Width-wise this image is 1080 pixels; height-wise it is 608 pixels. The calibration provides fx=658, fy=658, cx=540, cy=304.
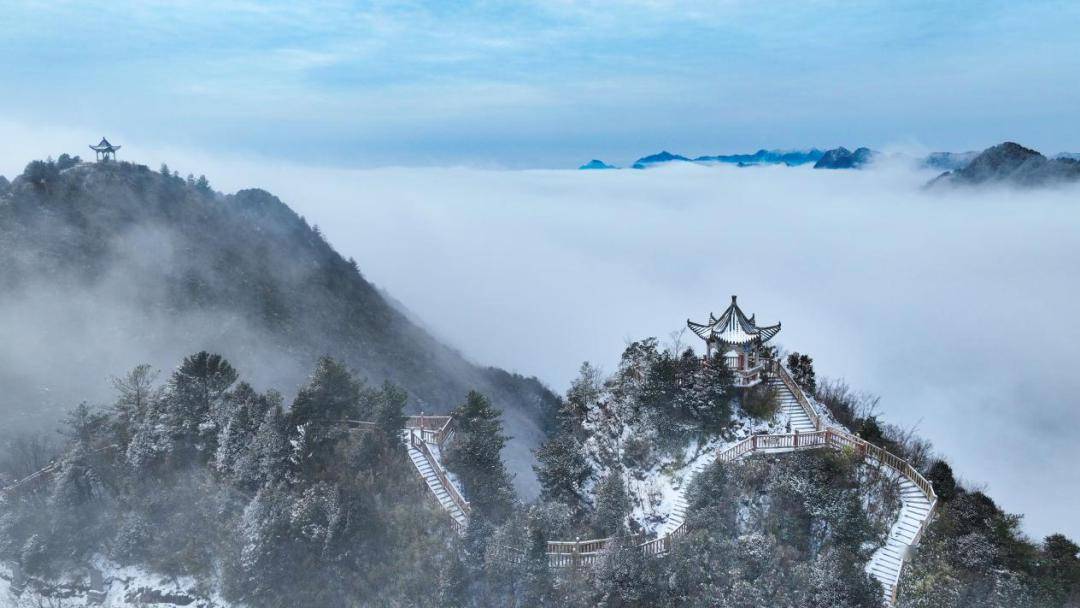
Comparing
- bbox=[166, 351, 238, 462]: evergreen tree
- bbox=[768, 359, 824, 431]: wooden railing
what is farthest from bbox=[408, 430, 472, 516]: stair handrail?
bbox=[768, 359, 824, 431]: wooden railing

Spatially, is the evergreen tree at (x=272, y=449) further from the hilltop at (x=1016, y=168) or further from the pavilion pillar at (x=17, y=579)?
the hilltop at (x=1016, y=168)

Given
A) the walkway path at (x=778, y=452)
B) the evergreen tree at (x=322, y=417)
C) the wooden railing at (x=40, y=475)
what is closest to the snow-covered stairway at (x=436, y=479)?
the walkway path at (x=778, y=452)

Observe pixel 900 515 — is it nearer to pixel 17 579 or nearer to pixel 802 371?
pixel 802 371

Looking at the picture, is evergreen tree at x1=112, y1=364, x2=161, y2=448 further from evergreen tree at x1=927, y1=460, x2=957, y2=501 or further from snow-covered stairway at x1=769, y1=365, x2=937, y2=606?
evergreen tree at x1=927, y1=460, x2=957, y2=501

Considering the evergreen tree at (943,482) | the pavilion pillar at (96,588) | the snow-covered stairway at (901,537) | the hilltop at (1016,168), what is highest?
the hilltop at (1016,168)

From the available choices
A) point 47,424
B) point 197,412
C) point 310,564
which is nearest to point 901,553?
point 310,564

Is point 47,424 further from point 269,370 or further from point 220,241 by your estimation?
point 220,241
